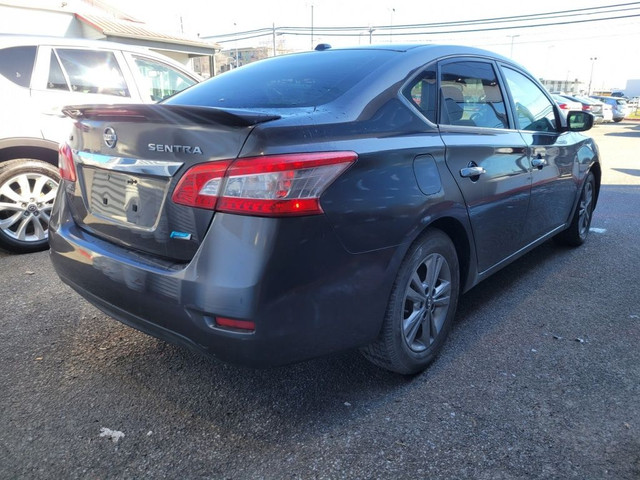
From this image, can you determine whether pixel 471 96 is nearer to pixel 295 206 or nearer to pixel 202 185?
pixel 295 206

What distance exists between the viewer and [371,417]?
2352 mm

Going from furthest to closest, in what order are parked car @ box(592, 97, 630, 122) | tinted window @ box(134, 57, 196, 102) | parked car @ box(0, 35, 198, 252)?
parked car @ box(592, 97, 630, 122) → tinted window @ box(134, 57, 196, 102) → parked car @ box(0, 35, 198, 252)

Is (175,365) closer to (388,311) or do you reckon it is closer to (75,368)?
(75,368)

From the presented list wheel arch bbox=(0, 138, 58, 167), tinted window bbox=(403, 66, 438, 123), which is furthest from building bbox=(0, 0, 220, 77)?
tinted window bbox=(403, 66, 438, 123)

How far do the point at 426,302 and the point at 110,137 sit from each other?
5.52 ft

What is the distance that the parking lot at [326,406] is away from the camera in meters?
2.05

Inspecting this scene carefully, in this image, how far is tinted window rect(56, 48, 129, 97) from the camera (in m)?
4.79

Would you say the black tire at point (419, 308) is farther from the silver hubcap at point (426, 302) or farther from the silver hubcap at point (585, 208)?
the silver hubcap at point (585, 208)

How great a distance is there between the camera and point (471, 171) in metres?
2.80

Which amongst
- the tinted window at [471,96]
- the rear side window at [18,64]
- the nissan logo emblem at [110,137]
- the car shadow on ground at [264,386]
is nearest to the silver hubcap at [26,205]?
the rear side window at [18,64]

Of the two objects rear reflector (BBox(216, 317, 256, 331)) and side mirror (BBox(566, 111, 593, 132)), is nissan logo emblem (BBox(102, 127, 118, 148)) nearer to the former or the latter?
rear reflector (BBox(216, 317, 256, 331))

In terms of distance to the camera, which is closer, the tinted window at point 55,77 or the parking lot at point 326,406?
the parking lot at point 326,406

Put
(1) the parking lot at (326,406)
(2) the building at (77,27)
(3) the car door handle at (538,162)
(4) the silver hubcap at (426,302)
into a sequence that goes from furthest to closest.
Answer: (2) the building at (77,27) < (3) the car door handle at (538,162) < (4) the silver hubcap at (426,302) < (1) the parking lot at (326,406)

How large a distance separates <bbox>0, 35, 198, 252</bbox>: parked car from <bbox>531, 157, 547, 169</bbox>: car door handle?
366cm
